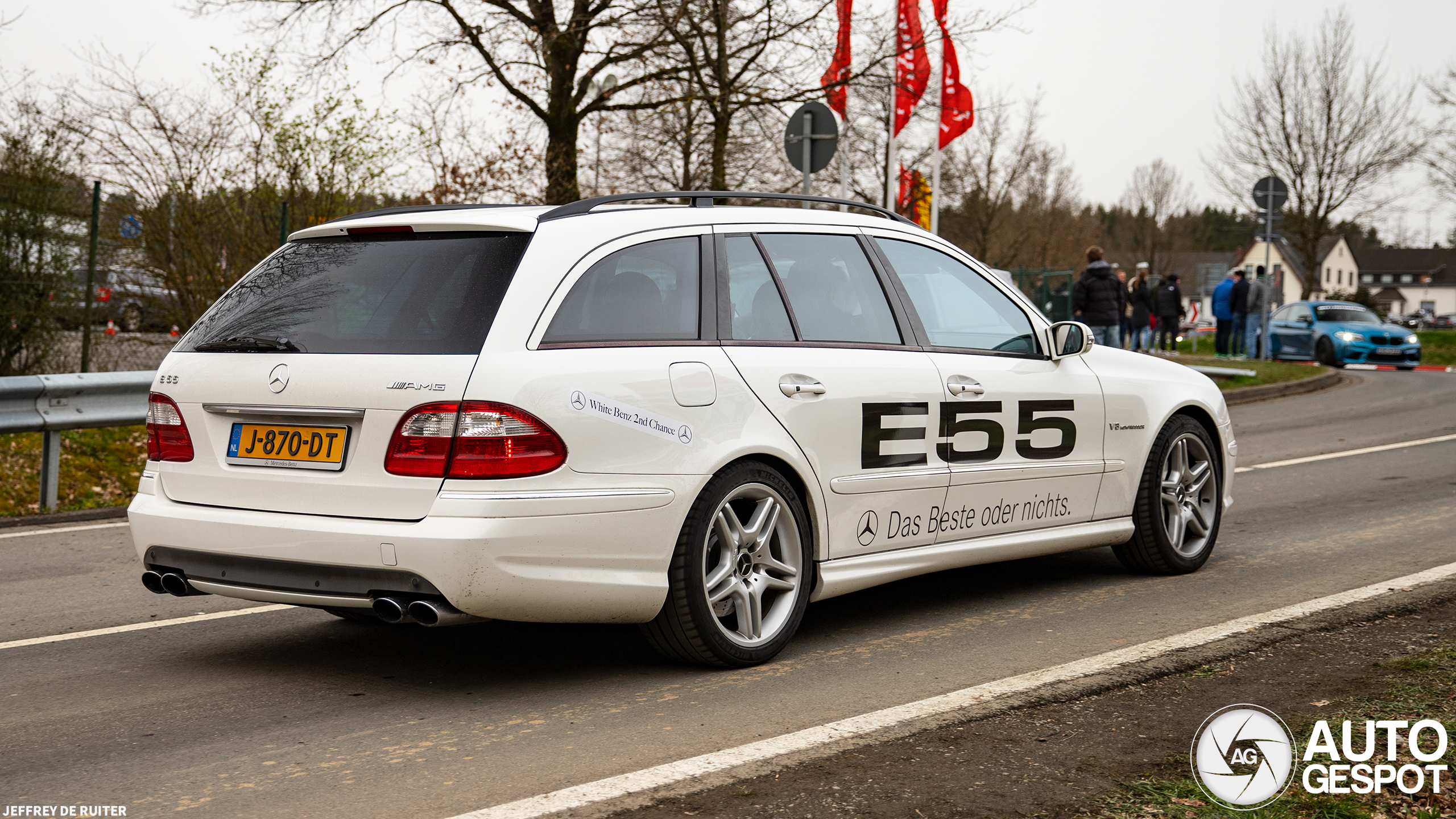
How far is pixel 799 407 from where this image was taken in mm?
4953

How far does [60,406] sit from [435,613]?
5.97 m

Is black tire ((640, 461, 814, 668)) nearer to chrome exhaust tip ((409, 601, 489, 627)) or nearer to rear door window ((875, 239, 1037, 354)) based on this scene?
chrome exhaust tip ((409, 601, 489, 627))

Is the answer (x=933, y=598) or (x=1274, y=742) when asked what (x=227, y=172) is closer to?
(x=933, y=598)

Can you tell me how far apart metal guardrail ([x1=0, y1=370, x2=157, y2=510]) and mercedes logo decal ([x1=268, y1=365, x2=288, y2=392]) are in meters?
4.74

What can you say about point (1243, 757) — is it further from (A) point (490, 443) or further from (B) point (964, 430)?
(A) point (490, 443)

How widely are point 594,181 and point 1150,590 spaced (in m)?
20.6

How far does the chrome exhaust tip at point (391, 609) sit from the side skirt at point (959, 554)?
1.60 metres

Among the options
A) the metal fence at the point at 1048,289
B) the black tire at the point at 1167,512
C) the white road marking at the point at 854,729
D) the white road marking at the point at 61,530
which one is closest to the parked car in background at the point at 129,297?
the white road marking at the point at 61,530

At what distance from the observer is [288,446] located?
444cm

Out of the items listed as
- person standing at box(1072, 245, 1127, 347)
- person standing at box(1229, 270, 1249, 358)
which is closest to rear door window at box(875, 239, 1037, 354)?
A: person standing at box(1072, 245, 1127, 347)

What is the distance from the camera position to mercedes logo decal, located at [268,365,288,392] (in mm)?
4445

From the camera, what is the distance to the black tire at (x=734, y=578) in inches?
180

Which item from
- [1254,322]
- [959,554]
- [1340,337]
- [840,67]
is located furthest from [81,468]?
[1254,322]

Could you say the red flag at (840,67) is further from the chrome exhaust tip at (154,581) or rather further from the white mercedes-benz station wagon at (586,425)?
the chrome exhaust tip at (154,581)
